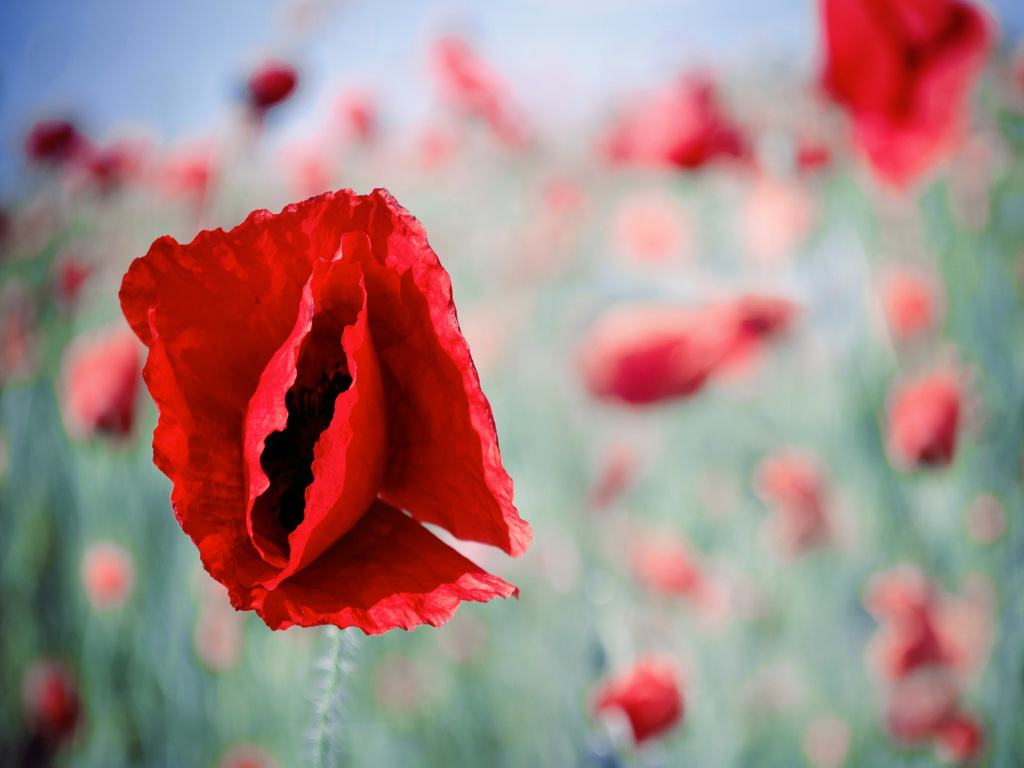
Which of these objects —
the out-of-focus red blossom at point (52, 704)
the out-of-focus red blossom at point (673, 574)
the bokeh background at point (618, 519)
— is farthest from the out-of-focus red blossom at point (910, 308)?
the out-of-focus red blossom at point (52, 704)

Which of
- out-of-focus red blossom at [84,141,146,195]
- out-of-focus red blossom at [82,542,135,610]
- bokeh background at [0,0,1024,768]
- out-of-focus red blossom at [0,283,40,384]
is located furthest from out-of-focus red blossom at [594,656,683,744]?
out-of-focus red blossom at [84,141,146,195]

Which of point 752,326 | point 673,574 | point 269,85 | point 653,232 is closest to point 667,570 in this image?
point 673,574

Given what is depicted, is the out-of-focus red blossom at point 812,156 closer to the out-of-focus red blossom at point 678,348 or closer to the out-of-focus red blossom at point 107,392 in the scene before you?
the out-of-focus red blossom at point 678,348

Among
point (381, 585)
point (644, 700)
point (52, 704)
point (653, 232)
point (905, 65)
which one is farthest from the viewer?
point (653, 232)

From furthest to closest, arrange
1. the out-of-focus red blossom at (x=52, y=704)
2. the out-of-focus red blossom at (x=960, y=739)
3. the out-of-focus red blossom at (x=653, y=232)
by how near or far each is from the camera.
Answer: the out-of-focus red blossom at (x=653, y=232) → the out-of-focus red blossom at (x=52, y=704) → the out-of-focus red blossom at (x=960, y=739)

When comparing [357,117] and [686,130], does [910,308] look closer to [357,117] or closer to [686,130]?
[686,130]

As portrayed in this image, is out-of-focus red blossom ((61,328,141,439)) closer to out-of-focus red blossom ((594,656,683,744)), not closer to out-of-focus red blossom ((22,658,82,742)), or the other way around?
out-of-focus red blossom ((22,658,82,742))

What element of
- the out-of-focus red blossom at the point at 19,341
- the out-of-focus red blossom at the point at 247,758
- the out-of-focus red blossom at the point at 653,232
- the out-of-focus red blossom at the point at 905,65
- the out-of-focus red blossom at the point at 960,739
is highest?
the out-of-focus red blossom at the point at 905,65
